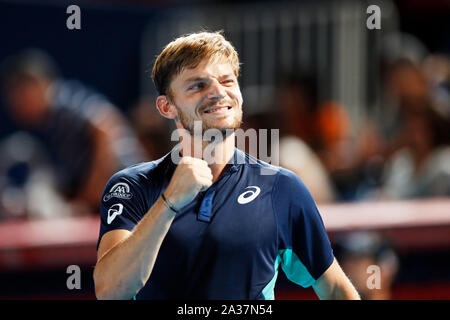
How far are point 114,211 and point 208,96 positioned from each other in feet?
1.58

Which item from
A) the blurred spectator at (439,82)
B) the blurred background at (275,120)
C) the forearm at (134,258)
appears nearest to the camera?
the forearm at (134,258)

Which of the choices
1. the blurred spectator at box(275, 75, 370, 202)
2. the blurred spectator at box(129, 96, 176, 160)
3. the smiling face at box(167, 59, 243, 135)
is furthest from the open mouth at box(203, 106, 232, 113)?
the blurred spectator at box(129, 96, 176, 160)

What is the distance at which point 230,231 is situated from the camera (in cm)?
241

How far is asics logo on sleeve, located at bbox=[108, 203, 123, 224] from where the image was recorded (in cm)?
245

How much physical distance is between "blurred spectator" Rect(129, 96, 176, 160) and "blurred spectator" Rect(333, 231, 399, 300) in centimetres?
224

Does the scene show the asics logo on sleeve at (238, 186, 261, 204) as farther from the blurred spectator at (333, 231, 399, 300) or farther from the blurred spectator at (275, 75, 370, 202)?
the blurred spectator at (275, 75, 370, 202)

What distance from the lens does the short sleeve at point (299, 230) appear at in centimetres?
252

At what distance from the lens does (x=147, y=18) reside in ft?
28.2

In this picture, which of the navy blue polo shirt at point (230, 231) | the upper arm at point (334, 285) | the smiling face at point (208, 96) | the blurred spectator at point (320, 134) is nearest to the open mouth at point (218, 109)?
the smiling face at point (208, 96)

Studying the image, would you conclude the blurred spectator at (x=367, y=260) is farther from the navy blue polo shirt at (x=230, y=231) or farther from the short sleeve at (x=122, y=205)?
the short sleeve at (x=122, y=205)

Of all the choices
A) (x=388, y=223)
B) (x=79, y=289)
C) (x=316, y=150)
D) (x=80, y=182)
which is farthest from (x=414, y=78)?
(x=79, y=289)

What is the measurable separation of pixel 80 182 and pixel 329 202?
187 centimetres

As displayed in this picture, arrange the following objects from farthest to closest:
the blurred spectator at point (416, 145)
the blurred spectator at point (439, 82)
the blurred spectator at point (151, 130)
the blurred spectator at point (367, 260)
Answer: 1. the blurred spectator at point (151, 130)
2. the blurred spectator at point (439, 82)
3. the blurred spectator at point (416, 145)
4. the blurred spectator at point (367, 260)
